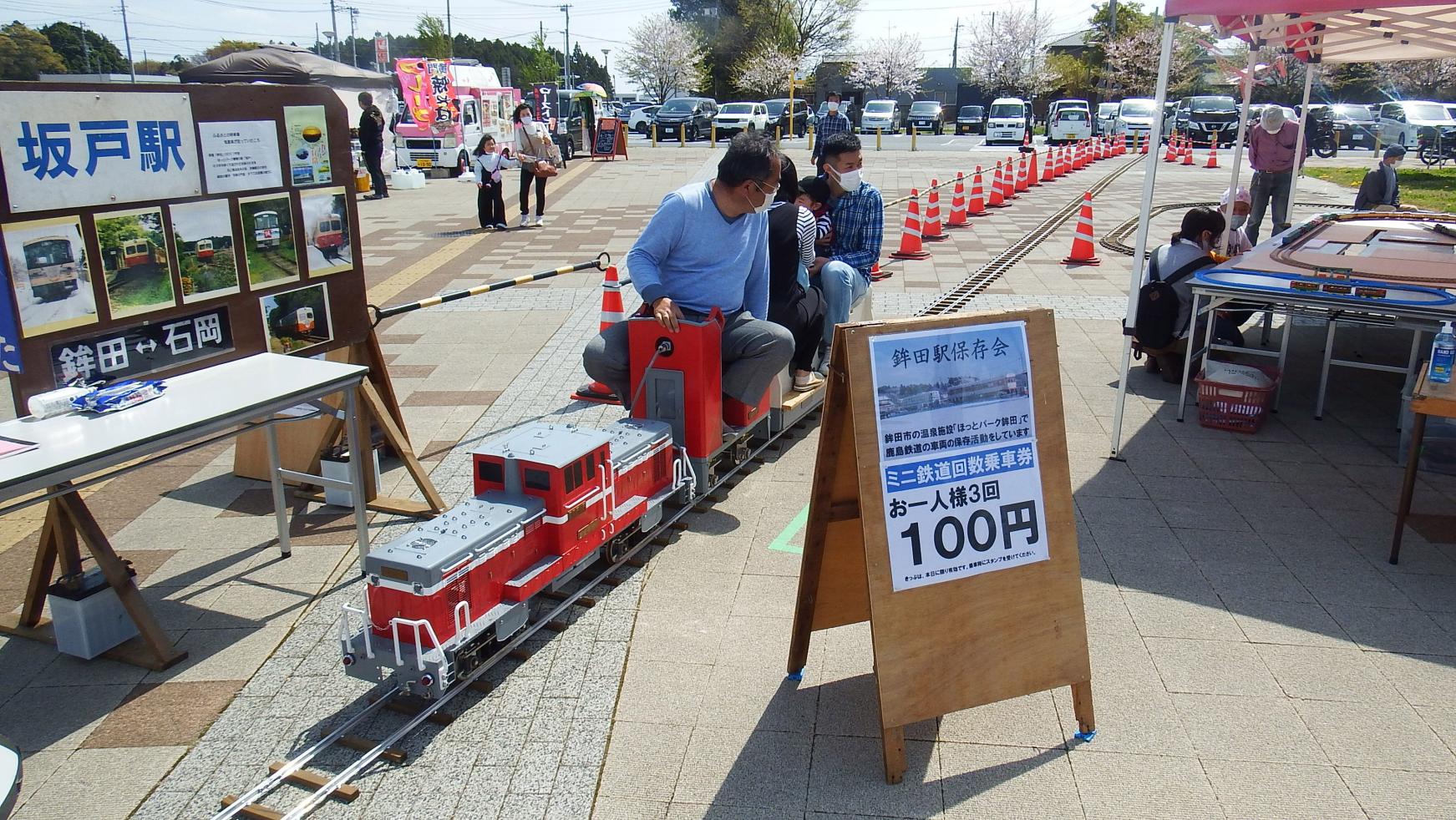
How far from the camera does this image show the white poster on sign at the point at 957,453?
3150 millimetres

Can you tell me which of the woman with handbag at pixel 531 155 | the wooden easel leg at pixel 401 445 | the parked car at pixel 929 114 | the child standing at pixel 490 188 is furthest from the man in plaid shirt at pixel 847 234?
the parked car at pixel 929 114

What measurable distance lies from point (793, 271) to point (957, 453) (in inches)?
116

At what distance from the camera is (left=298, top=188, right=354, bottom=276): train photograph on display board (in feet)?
17.0

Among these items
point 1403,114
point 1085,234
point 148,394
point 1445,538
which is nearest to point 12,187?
point 148,394

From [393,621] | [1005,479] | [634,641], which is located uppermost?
[1005,479]

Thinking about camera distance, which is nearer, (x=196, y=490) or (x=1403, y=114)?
(x=196, y=490)

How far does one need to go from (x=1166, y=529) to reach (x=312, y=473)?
4637 millimetres

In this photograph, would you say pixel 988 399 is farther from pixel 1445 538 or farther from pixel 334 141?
pixel 334 141

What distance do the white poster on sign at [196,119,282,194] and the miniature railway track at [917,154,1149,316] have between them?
3786 mm

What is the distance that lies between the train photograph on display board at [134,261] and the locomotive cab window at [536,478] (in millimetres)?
1885

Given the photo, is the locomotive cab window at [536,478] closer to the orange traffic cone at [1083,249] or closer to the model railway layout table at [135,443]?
the model railway layout table at [135,443]

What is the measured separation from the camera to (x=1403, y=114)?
1220 inches

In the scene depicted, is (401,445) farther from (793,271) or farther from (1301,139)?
(1301,139)

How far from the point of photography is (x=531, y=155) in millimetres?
16312
